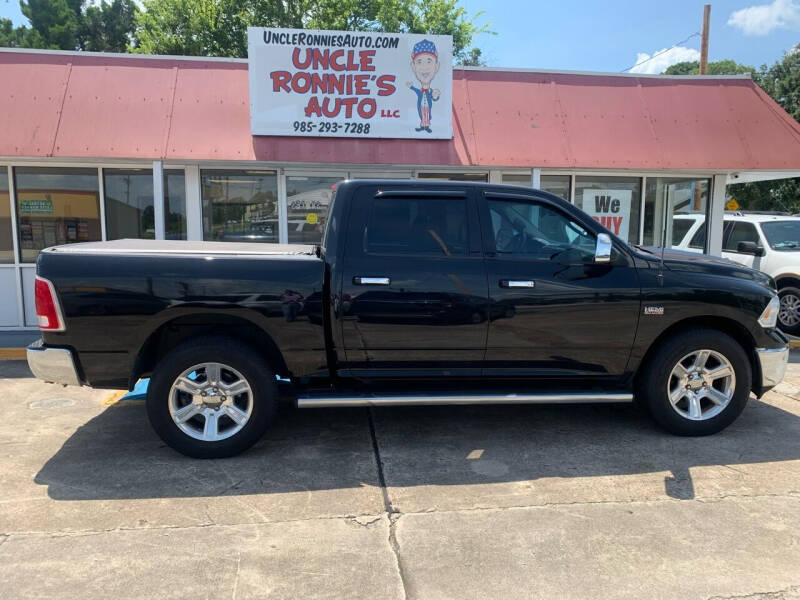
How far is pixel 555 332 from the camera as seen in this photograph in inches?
181

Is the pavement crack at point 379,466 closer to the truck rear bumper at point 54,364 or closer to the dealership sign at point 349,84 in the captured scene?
the truck rear bumper at point 54,364

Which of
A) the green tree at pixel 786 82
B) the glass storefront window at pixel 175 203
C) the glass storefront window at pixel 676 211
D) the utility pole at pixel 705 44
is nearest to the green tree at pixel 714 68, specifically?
the green tree at pixel 786 82

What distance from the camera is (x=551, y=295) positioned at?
4.56 m

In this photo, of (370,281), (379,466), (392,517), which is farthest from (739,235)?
(392,517)

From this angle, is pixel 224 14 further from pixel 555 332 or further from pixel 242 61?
pixel 555 332

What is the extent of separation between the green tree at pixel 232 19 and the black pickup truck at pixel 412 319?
21.0 meters

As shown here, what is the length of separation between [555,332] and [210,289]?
2609 mm

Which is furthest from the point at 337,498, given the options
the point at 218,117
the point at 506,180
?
the point at 506,180

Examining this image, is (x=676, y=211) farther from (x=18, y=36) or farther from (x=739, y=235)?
(x=18, y=36)

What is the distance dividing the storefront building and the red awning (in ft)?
0.08

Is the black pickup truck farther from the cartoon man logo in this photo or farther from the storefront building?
the cartoon man logo

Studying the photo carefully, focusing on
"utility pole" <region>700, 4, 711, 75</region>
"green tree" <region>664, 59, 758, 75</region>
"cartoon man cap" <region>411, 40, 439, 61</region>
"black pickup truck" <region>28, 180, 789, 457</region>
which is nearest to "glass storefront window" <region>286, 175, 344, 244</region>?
"cartoon man cap" <region>411, 40, 439, 61</region>

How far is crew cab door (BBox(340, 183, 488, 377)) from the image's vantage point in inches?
174

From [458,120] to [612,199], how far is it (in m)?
3.14
